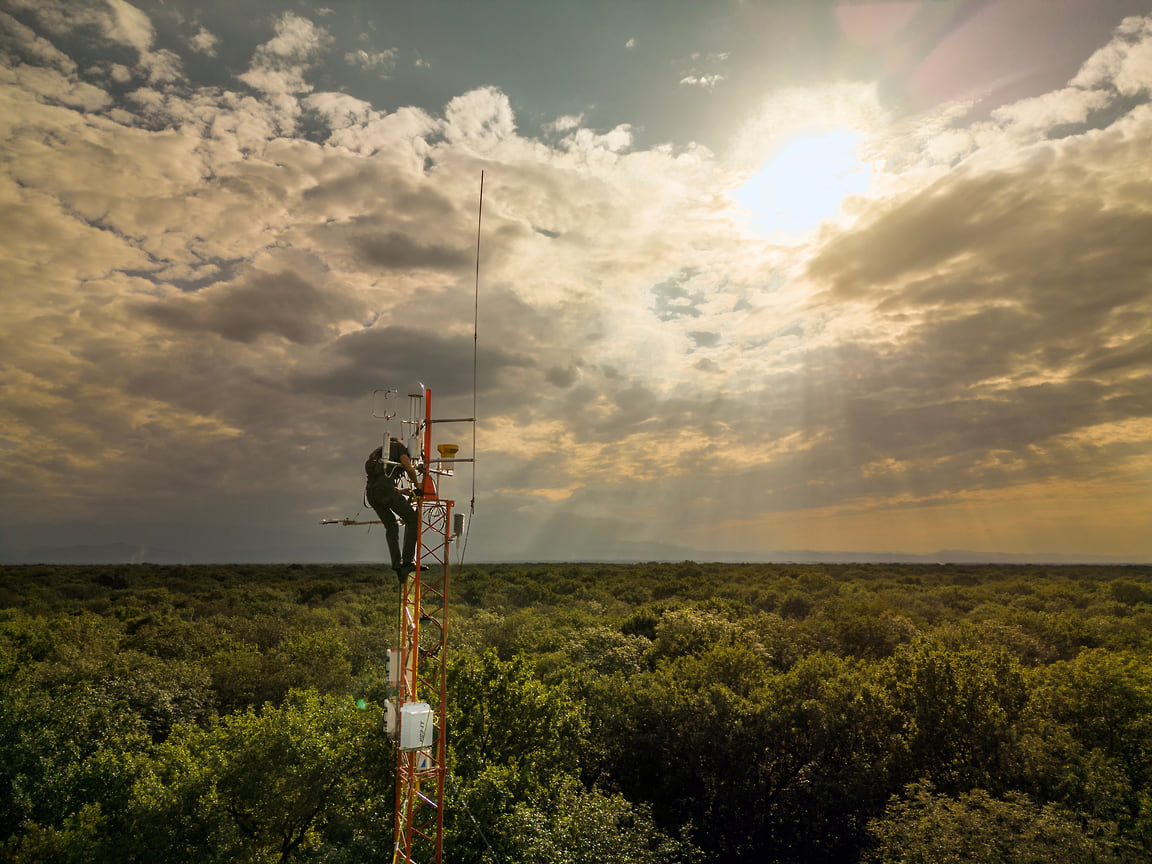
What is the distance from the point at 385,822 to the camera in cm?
1994

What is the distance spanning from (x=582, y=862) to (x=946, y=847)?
474 inches

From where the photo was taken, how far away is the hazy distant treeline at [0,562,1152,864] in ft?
67.8

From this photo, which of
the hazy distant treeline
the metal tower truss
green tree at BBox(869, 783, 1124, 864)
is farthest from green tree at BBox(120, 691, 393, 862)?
green tree at BBox(869, 783, 1124, 864)

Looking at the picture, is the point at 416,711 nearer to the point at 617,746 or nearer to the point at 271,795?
the point at 271,795

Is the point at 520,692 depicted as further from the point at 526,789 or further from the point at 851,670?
the point at 851,670

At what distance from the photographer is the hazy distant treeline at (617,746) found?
20672 millimetres

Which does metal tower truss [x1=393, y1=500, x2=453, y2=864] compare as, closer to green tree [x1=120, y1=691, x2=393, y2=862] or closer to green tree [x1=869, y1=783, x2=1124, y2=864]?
green tree [x1=120, y1=691, x2=393, y2=862]

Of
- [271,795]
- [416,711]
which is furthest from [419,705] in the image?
[271,795]

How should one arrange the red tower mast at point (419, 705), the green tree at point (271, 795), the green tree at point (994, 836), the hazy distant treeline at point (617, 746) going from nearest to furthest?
the red tower mast at point (419, 705), the green tree at point (994, 836), the green tree at point (271, 795), the hazy distant treeline at point (617, 746)

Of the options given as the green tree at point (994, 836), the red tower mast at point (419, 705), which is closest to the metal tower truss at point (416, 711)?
the red tower mast at point (419, 705)

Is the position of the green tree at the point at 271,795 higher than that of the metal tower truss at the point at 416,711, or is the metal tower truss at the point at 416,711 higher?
the metal tower truss at the point at 416,711

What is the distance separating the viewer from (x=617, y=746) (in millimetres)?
33031

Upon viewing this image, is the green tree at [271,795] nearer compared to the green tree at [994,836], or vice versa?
the green tree at [994,836]

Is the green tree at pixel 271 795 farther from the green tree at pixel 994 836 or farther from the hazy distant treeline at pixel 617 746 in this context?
the green tree at pixel 994 836
